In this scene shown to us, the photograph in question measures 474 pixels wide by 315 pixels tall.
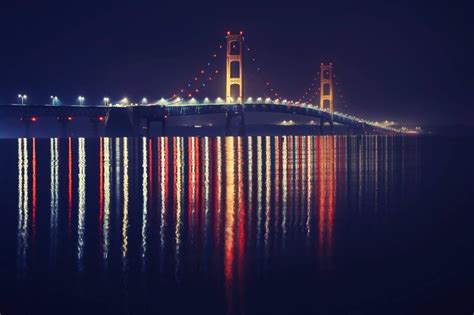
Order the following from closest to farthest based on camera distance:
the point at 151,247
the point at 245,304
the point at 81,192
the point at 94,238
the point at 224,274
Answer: the point at 245,304
the point at 224,274
the point at 151,247
the point at 94,238
the point at 81,192

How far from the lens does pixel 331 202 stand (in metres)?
14.8

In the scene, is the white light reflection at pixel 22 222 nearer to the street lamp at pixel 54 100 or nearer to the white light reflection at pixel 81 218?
the white light reflection at pixel 81 218

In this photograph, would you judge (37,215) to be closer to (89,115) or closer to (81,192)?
(81,192)

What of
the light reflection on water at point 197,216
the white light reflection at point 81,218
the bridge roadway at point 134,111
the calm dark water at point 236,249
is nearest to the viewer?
the calm dark water at point 236,249

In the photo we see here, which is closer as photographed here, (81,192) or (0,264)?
(0,264)

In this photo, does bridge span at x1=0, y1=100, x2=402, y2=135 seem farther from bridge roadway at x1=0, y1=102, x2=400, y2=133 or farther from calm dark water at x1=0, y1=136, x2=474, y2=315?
calm dark water at x1=0, y1=136, x2=474, y2=315

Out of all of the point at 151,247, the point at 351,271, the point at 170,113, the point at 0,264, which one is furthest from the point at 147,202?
the point at 170,113

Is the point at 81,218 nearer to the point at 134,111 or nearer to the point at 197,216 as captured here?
the point at 197,216

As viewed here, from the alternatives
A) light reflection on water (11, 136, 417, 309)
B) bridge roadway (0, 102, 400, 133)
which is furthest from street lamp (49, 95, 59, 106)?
light reflection on water (11, 136, 417, 309)

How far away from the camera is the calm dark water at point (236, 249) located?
700cm

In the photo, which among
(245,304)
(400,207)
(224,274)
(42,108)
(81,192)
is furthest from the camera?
(42,108)

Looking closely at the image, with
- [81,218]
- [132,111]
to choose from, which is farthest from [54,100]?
[81,218]

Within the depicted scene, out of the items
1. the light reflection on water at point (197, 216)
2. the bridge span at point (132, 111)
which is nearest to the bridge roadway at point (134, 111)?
the bridge span at point (132, 111)

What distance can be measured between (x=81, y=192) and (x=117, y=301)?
1003 centimetres
